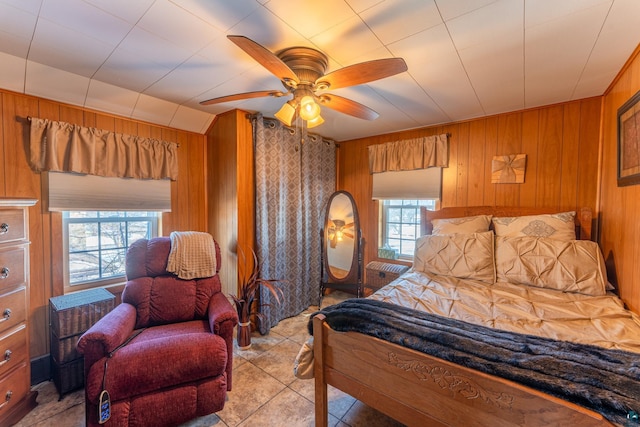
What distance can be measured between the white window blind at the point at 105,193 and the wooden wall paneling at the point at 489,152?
11.3ft

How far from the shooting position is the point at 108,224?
8.33 feet

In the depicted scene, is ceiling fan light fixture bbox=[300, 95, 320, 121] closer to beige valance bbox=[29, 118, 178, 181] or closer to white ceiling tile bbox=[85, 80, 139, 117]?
white ceiling tile bbox=[85, 80, 139, 117]

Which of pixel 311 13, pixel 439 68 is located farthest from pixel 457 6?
pixel 311 13

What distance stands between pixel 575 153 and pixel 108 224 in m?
4.50

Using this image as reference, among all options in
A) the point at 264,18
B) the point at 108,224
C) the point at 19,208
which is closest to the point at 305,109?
the point at 264,18

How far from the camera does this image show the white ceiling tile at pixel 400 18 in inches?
48.8

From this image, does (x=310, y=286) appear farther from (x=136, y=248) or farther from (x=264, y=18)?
(x=264, y=18)

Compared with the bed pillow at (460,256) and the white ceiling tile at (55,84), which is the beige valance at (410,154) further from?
the white ceiling tile at (55,84)

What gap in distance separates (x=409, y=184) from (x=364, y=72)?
6.88 feet

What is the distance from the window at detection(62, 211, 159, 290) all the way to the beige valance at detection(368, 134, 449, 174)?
108 inches

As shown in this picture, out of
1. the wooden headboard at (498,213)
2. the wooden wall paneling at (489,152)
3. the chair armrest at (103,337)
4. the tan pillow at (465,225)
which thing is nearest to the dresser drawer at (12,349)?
the chair armrest at (103,337)

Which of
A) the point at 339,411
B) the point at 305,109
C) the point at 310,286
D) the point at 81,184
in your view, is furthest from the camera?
the point at 310,286

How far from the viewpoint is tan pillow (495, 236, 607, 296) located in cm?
181

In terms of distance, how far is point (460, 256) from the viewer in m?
2.26
